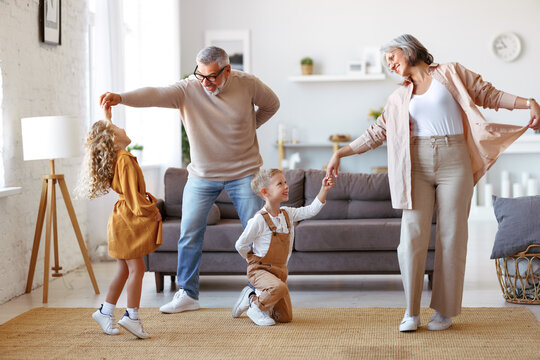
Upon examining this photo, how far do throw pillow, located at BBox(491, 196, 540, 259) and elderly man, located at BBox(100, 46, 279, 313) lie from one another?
139cm

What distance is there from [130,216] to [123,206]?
0.06 metres

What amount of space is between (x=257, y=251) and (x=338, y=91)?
5.61 m

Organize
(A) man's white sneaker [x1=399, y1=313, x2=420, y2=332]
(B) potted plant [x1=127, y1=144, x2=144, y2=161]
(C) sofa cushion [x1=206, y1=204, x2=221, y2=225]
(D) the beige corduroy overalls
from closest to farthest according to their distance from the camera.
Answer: (A) man's white sneaker [x1=399, y1=313, x2=420, y2=332], (D) the beige corduroy overalls, (C) sofa cushion [x1=206, y1=204, x2=221, y2=225], (B) potted plant [x1=127, y1=144, x2=144, y2=161]

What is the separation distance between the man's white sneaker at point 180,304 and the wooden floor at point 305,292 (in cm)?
17

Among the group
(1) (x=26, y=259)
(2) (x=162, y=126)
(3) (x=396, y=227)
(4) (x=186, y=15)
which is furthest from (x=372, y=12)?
(1) (x=26, y=259)

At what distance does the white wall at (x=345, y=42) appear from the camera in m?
8.63

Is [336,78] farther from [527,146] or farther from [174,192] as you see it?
[174,192]

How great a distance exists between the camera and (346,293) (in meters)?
4.35

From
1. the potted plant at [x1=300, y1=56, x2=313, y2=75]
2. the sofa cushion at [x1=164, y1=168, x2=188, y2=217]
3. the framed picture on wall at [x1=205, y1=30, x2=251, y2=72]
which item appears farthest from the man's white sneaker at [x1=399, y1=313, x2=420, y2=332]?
the framed picture on wall at [x1=205, y1=30, x2=251, y2=72]

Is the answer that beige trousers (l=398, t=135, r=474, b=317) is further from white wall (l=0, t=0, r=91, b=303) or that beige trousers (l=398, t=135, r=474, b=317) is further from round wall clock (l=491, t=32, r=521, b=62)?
round wall clock (l=491, t=32, r=521, b=62)

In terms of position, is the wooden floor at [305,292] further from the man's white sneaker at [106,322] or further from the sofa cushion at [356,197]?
the man's white sneaker at [106,322]

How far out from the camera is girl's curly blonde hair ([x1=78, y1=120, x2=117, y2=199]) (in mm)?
3234

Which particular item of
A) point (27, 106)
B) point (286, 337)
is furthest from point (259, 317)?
point (27, 106)

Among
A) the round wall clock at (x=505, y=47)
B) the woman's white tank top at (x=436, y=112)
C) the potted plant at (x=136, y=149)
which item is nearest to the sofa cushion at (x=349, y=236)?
the woman's white tank top at (x=436, y=112)
